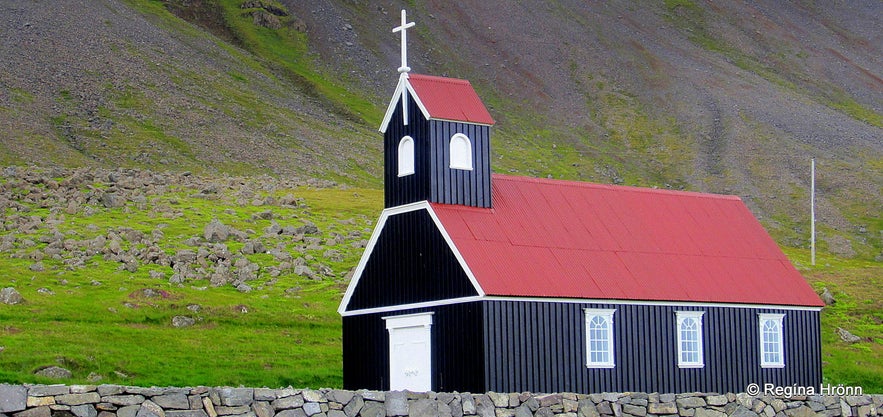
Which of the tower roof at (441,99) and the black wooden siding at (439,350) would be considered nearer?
the black wooden siding at (439,350)

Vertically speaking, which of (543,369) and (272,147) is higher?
(272,147)

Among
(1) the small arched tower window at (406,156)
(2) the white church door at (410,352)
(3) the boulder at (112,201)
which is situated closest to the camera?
(2) the white church door at (410,352)

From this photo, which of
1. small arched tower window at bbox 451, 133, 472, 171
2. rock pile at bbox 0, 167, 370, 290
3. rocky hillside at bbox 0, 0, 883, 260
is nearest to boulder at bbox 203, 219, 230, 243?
rock pile at bbox 0, 167, 370, 290

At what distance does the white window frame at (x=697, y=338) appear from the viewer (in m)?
38.8

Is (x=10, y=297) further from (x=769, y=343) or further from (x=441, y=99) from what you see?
(x=769, y=343)

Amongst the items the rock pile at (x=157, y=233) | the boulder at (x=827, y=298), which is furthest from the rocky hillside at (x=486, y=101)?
the boulder at (x=827, y=298)

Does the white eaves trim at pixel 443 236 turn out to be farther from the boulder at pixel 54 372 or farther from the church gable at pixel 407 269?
the boulder at pixel 54 372

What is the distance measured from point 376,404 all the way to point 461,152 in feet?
35.8

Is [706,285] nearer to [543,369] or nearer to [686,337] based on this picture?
[686,337]

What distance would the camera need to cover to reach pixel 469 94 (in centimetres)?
3925

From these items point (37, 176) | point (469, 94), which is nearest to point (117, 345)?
point (469, 94)

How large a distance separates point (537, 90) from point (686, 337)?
14451cm

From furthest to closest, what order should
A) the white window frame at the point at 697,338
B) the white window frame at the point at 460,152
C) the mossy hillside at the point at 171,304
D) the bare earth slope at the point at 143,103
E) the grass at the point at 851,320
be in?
the bare earth slope at the point at 143,103 → the grass at the point at 851,320 → the mossy hillside at the point at 171,304 → the white window frame at the point at 697,338 → the white window frame at the point at 460,152

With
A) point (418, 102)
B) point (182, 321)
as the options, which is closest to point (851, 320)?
point (182, 321)
